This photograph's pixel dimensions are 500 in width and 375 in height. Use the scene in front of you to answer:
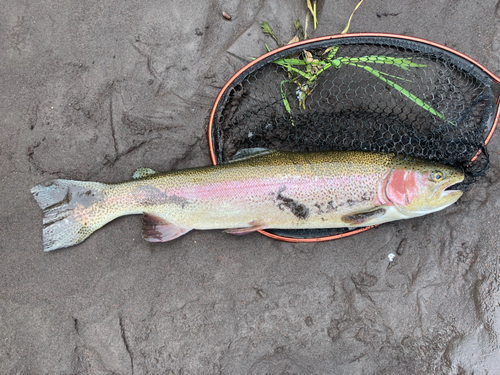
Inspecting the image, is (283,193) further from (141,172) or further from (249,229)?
(141,172)

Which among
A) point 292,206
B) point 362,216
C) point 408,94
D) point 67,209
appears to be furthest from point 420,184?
point 67,209

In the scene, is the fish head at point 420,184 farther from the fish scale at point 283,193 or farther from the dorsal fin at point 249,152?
the dorsal fin at point 249,152

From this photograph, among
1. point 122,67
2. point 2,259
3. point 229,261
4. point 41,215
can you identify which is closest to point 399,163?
point 229,261

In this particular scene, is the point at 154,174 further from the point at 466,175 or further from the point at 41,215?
the point at 466,175

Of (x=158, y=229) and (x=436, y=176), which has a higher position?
(x=436, y=176)

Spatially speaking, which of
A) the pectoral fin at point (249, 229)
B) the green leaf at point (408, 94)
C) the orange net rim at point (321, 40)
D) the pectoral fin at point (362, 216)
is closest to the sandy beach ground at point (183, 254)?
the orange net rim at point (321, 40)

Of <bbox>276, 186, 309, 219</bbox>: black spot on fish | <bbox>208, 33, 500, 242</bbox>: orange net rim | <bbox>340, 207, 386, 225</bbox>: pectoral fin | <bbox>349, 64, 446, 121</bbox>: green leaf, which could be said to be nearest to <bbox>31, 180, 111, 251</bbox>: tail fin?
<bbox>208, 33, 500, 242</bbox>: orange net rim
